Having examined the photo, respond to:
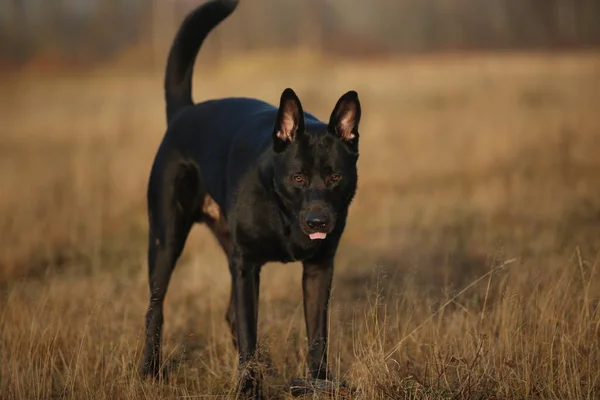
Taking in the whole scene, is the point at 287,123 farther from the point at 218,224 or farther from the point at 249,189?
the point at 218,224

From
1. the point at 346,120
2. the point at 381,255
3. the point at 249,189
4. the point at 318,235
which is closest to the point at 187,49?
the point at 249,189

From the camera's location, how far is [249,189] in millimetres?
5180

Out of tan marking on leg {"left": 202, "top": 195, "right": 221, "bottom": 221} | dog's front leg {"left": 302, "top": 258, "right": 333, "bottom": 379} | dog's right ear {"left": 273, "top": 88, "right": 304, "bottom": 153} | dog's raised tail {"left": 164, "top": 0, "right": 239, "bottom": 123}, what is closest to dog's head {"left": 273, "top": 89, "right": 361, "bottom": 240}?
dog's right ear {"left": 273, "top": 88, "right": 304, "bottom": 153}

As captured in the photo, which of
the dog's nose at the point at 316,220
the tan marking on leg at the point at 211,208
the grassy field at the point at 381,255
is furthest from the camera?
the tan marking on leg at the point at 211,208

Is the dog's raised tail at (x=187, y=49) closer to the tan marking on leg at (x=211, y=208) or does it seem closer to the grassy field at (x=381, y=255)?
the tan marking on leg at (x=211, y=208)

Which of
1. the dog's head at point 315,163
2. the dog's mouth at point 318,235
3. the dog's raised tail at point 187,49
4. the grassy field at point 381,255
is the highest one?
the dog's raised tail at point 187,49

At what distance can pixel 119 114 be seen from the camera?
20109 millimetres

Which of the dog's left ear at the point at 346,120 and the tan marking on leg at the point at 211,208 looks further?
the tan marking on leg at the point at 211,208

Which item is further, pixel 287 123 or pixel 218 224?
pixel 218 224

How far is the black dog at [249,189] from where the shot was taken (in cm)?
489

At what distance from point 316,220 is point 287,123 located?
21.7 inches

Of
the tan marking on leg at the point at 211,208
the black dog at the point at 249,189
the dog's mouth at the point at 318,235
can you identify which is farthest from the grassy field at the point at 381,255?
the tan marking on leg at the point at 211,208

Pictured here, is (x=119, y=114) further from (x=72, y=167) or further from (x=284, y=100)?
(x=284, y=100)

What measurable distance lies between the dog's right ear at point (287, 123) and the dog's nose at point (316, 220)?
1.36 feet
